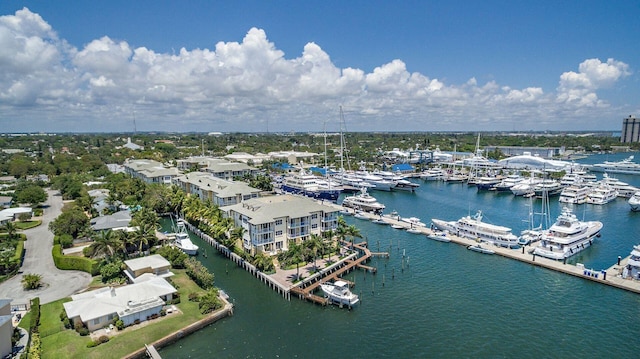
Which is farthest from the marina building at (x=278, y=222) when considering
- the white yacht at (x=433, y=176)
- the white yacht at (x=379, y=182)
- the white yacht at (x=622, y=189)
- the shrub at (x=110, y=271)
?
the white yacht at (x=622, y=189)

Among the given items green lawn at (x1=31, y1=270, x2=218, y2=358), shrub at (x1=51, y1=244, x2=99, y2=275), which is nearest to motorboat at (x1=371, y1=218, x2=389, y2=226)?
green lawn at (x1=31, y1=270, x2=218, y2=358)

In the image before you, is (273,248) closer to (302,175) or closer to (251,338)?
(251,338)

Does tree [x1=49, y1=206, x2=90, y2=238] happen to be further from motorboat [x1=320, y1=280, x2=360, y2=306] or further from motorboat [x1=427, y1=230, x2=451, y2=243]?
motorboat [x1=427, y1=230, x2=451, y2=243]

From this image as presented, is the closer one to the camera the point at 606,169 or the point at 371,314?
the point at 371,314

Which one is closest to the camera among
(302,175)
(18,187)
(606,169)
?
(18,187)

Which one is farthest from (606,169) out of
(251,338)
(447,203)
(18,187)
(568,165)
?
(18,187)

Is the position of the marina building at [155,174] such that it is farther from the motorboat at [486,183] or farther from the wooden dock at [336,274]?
the motorboat at [486,183]

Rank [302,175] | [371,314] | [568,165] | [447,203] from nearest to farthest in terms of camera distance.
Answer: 1. [371,314]
2. [447,203]
3. [302,175]
4. [568,165]

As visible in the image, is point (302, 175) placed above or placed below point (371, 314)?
above
